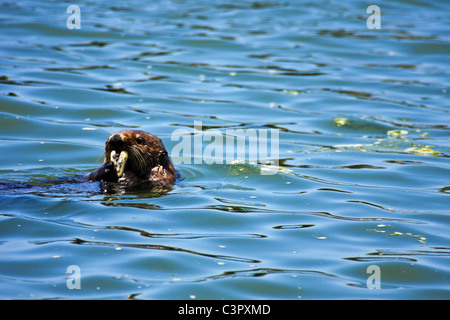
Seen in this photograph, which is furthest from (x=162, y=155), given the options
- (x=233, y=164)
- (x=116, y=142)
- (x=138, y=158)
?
(x=233, y=164)

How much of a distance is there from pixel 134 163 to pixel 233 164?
1.57 m

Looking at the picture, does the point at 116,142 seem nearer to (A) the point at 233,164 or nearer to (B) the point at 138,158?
(B) the point at 138,158

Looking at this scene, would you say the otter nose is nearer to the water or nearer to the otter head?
the otter head

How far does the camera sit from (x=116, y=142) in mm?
6301

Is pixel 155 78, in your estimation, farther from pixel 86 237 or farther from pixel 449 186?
pixel 86 237

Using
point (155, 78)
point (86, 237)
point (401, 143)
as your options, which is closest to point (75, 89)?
point (155, 78)

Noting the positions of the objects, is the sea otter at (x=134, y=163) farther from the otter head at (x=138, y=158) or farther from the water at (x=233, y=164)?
the water at (x=233, y=164)

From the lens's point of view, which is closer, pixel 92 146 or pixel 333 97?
pixel 92 146

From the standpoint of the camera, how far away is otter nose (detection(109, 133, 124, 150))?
626 centimetres

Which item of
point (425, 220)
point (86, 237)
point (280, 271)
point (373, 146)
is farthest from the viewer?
point (373, 146)

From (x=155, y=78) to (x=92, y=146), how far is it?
3803mm

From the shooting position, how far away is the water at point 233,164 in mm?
4863
